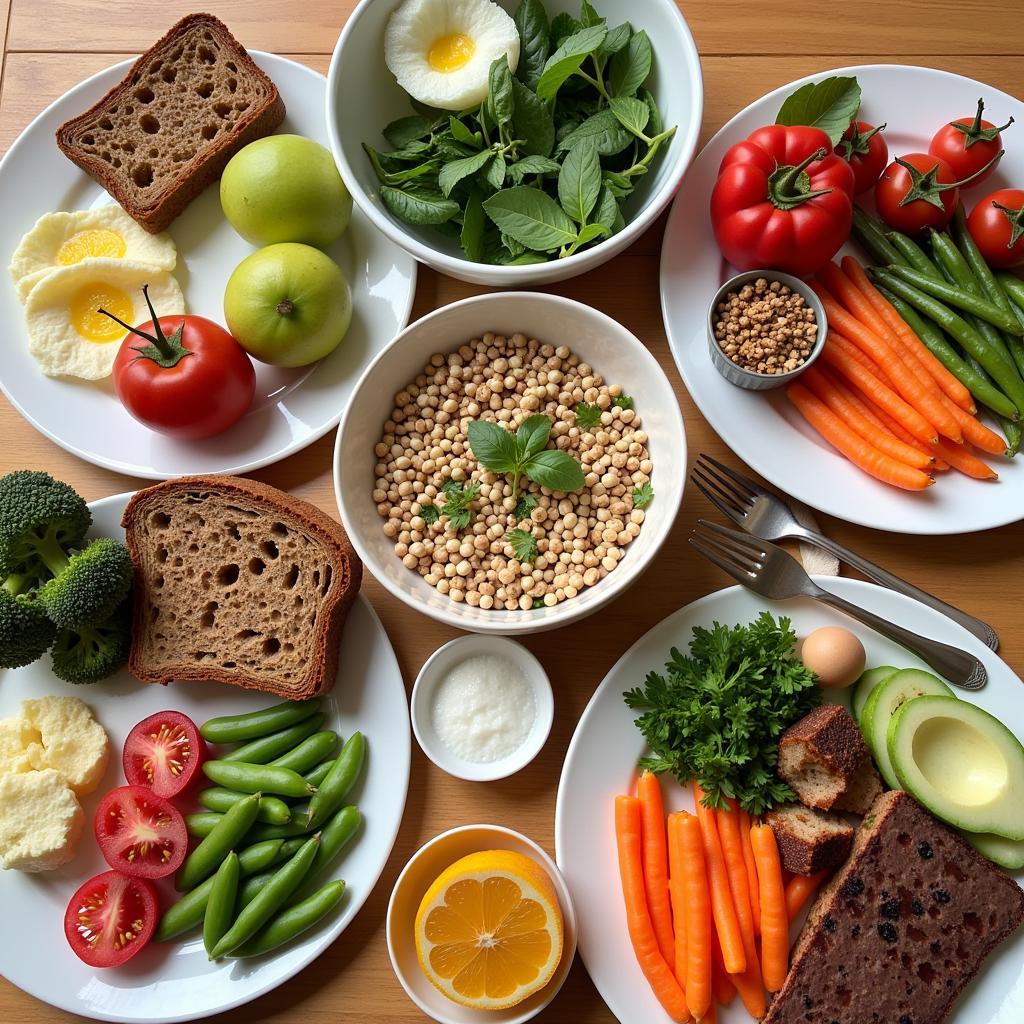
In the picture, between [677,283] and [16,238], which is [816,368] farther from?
[16,238]

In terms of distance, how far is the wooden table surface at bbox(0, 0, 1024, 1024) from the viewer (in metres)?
1.70

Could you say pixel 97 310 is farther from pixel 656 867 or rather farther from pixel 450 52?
pixel 656 867

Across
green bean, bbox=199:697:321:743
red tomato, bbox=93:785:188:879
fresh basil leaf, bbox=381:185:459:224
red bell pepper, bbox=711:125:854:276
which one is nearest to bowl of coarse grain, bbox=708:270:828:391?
red bell pepper, bbox=711:125:854:276

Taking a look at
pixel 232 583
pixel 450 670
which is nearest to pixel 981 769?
pixel 450 670

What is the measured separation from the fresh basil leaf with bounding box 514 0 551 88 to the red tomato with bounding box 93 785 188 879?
1.64 meters

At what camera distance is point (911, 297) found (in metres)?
1.74

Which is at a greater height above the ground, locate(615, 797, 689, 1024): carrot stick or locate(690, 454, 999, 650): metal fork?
locate(690, 454, 999, 650): metal fork

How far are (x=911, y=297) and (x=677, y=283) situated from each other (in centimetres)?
49

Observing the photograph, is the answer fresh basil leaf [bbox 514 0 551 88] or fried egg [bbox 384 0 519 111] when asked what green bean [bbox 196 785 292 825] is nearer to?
fried egg [bbox 384 0 519 111]

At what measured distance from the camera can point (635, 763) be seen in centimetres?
168

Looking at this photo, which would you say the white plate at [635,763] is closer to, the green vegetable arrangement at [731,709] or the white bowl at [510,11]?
the green vegetable arrangement at [731,709]

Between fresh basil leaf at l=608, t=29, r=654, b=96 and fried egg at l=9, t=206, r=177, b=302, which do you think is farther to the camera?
fried egg at l=9, t=206, r=177, b=302

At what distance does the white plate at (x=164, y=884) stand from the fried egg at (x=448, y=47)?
40.8 inches

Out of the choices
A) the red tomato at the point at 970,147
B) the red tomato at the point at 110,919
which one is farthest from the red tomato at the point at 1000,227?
the red tomato at the point at 110,919
